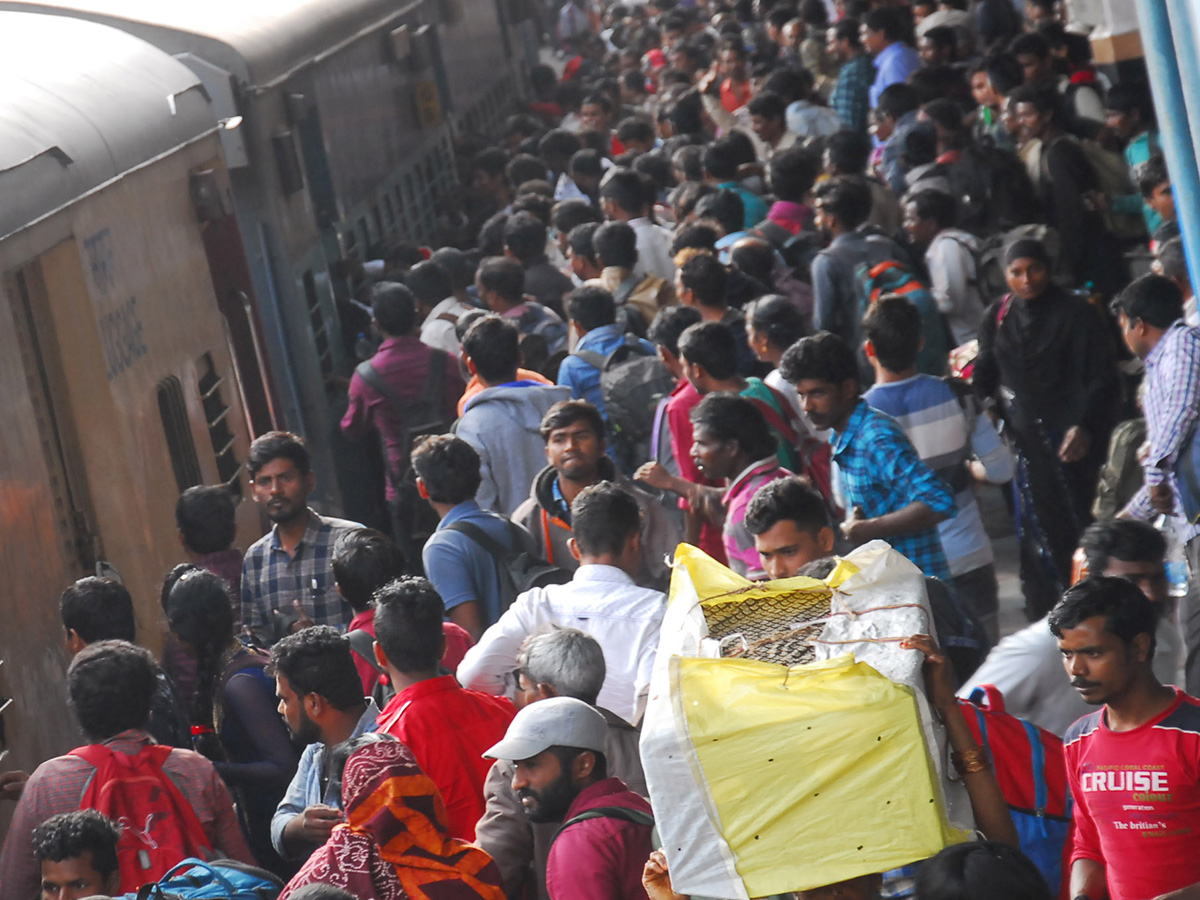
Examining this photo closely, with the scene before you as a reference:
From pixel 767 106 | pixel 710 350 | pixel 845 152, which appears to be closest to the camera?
pixel 710 350

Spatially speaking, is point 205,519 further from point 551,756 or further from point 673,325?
point 551,756

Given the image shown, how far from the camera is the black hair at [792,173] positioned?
7461 millimetres

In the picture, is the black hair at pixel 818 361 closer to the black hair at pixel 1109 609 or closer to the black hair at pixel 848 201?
the black hair at pixel 1109 609

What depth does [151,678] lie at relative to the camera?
3.42 metres

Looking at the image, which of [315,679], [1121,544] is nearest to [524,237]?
[315,679]

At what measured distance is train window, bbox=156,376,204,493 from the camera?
5.43 meters

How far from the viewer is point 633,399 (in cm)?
564

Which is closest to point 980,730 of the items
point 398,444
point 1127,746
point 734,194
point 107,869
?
point 1127,746

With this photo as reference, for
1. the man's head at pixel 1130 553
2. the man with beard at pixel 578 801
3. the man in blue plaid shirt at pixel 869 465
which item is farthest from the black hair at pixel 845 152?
the man with beard at pixel 578 801

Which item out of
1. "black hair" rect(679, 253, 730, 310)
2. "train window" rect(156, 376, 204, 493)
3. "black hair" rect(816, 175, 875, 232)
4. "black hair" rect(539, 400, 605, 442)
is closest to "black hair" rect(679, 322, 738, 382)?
"black hair" rect(539, 400, 605, 442)

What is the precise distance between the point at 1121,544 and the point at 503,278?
3.67 m

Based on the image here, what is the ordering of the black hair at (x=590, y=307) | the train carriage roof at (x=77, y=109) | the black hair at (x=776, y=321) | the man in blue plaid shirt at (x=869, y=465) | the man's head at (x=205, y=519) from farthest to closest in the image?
1. the black hair at (x=590, y=307)
2. the black hair at (x=776, y=321)
3. the man's head at (x=205, y=519)
4. the train carriage roof at (x=77, y=109)
5. the man in blue plaid shirt at (x=869, y=465)

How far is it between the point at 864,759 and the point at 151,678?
72.0 inches

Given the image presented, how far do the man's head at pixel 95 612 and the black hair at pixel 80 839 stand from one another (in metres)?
0.98
